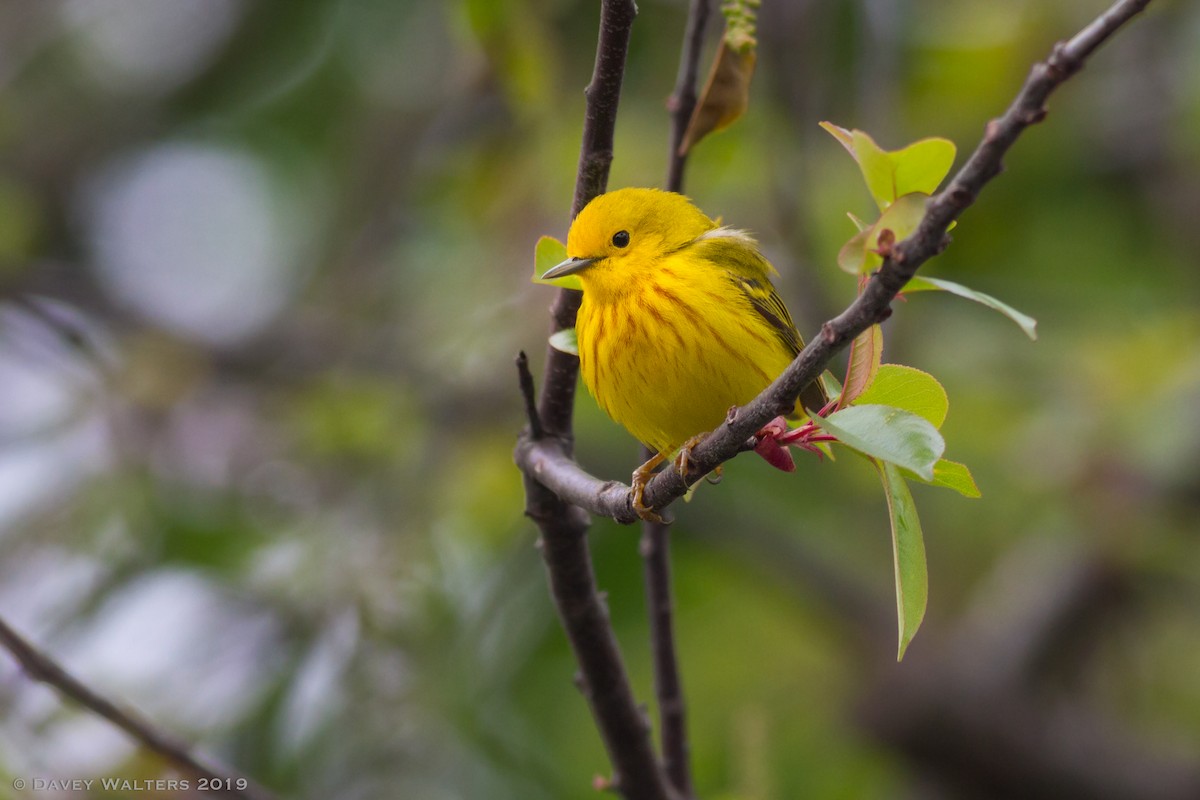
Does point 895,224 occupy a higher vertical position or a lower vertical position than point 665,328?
higher

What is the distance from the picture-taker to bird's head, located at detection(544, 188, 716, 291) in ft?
8.41

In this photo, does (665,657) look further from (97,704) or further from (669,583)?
(97,704)

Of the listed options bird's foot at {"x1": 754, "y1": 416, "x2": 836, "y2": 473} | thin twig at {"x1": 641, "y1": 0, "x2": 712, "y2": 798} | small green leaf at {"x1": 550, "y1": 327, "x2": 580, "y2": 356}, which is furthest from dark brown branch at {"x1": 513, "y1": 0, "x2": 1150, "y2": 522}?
thin twig at {"x1": 641, "y1": 0, "x2": 712, "y2": 798}

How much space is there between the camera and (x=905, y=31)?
221 inches

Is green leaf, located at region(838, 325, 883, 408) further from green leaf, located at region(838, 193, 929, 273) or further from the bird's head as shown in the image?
the bird's head

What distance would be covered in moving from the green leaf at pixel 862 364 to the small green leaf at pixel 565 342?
0.53 meters

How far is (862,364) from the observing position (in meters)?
1.51

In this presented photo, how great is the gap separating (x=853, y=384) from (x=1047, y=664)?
4.87m

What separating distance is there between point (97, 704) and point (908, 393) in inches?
48.7

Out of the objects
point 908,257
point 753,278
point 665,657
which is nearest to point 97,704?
point 665,657

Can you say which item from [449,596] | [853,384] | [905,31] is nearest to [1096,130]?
[905,31]

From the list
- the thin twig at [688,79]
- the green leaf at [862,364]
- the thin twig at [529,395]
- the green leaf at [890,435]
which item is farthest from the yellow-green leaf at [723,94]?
the green leaf at [890,435]

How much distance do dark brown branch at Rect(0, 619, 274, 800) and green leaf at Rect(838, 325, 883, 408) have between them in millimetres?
1158

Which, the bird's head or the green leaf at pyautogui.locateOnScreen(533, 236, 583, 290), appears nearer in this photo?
the green leaf at pyautogui.locateOnScreen(533, 236, 583, 290)
